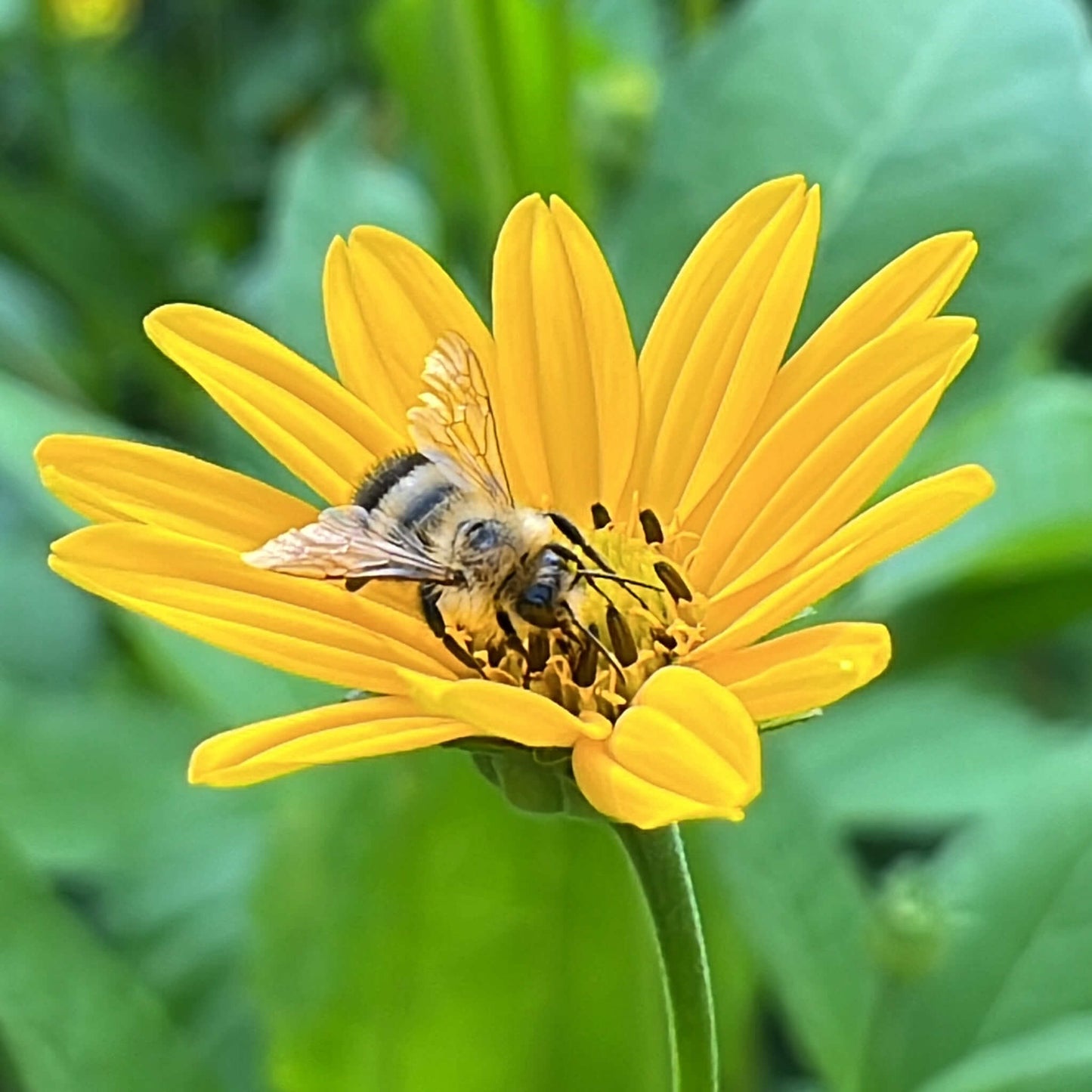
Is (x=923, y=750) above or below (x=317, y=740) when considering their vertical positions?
below

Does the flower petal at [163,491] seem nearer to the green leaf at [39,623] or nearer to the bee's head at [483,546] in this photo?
the bee's head at [483,546]

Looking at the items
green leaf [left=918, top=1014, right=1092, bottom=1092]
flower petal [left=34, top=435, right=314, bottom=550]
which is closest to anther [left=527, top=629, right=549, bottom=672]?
flower petal [left=34, top=435, right=314, bottom=550]

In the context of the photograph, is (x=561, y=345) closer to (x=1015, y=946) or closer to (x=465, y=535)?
(x=465, y=535)

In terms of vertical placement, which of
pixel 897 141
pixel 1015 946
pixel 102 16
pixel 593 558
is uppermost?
pixel 102 16

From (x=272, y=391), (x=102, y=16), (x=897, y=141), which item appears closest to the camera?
(x=272, y=391)

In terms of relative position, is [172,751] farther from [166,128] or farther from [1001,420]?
[166,128]

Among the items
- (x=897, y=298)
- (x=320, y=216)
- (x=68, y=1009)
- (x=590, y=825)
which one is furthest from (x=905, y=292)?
(x=320, y=216)

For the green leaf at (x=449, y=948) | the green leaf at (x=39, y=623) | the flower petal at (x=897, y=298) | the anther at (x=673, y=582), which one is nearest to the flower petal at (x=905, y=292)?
the flower petal at (x=897, y=298)
